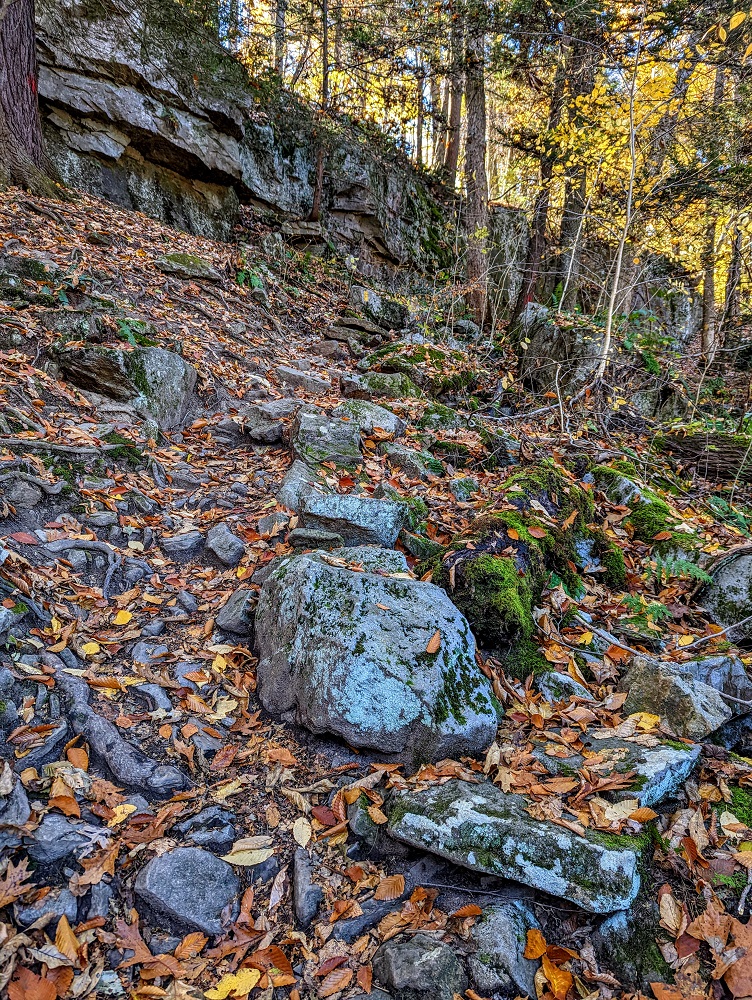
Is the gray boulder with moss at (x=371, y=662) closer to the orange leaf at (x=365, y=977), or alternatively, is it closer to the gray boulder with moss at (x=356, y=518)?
the gray boulder with moss at (x=356, y=518)

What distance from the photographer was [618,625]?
153 inches

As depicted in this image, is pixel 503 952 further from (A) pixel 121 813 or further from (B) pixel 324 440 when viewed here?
(B) pixel 324 440

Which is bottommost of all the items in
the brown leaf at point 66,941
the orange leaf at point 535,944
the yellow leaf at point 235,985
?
the yellow leaf at point 235,985

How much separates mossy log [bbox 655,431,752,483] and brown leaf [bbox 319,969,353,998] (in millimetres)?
6139

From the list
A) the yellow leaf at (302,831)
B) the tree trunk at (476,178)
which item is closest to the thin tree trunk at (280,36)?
the tree trunk at (476,178)

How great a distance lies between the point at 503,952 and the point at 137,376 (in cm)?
543

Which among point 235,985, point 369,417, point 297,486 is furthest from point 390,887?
point 369,417

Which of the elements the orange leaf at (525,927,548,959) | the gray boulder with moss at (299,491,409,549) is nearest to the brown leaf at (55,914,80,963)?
the orange leaf at (525,927,548,959)

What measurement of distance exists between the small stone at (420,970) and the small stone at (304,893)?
309mm

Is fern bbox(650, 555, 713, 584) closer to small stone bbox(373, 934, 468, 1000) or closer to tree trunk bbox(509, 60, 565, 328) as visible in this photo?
small stone bbox(373, 934, 468, 1000)

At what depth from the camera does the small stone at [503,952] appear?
75.6 inches

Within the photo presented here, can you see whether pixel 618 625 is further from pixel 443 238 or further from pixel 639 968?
pixel 443 238

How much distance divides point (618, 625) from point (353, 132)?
1422 cm

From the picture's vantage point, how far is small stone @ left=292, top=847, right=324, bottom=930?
2160mm
